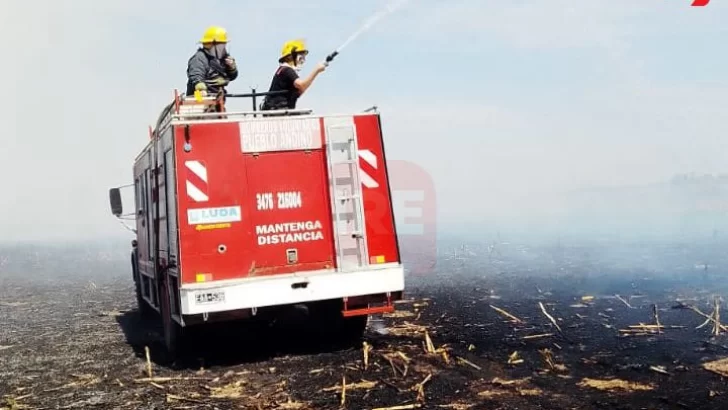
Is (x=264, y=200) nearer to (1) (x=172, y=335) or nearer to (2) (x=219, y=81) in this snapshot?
(1) (x=172, y=335)

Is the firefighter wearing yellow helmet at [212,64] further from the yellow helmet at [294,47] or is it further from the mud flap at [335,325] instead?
the mud flap at [335,325]

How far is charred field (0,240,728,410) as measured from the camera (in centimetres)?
695

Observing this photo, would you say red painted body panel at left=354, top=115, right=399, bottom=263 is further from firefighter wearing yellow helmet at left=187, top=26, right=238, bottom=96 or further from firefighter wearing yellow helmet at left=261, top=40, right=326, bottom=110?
firefighter wearing yellow helmet at left=187, top=26, right=238, bottom=96

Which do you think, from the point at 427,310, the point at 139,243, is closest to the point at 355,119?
the point at 427,310

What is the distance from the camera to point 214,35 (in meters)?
10.7

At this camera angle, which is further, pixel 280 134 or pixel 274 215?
pixel 280 134

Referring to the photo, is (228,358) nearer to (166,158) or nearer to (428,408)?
(166,158)

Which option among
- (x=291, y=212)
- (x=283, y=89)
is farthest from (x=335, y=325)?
(x=283, y=89)

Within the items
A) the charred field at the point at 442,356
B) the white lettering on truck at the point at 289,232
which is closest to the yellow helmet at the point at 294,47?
the white lettering on truck at the point at 289,232

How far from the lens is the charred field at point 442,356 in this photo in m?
6.95

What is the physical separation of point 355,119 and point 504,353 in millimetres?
3468

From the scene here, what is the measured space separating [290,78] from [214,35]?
5.61 feet

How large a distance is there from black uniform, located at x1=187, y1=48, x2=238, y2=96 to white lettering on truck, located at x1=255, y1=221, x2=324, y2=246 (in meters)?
2.81

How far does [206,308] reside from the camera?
8.30 meters
